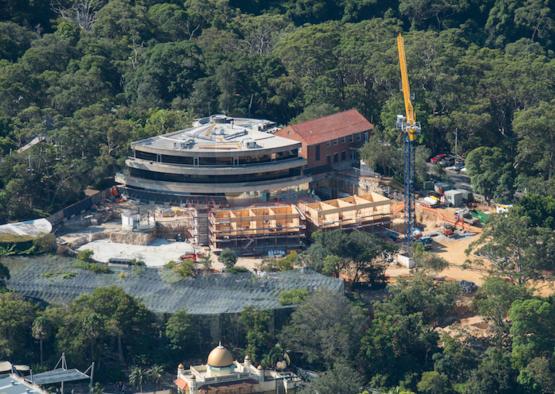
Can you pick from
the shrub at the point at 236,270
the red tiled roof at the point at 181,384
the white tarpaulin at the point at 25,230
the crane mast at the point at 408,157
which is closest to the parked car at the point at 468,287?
the crane mast at the point at 408,157

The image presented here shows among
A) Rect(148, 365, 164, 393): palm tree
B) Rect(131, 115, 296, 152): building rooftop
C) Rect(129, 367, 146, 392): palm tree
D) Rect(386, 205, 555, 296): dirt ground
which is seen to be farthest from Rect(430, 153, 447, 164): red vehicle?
Rect(129, 367, 146, 392): palm tree

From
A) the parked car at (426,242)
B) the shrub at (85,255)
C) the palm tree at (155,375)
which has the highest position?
the parked car at (426,242)

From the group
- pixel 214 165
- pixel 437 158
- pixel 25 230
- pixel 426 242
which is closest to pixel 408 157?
pixel 426 242

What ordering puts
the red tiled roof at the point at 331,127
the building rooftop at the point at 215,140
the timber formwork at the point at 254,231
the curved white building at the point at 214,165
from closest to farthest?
the timber formwork at the point at 254,231, the curved white building at the point at 214,165, the building rooftop at the point at 215,140, the red tiled roof at the point at 331,127

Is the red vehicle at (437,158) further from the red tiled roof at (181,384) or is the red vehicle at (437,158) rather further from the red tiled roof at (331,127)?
the red tiled roof at (181,384)

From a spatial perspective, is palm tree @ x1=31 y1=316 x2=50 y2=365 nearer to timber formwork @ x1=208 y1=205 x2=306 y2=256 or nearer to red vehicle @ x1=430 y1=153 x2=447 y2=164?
timber formwork @ x1=208 y1=205 x2=306 y2=256

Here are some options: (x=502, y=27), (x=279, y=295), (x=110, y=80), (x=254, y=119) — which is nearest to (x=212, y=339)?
(x=279, y=295)

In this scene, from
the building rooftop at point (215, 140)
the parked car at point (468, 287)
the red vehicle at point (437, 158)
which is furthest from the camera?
the red vehicle at point (437, 158)

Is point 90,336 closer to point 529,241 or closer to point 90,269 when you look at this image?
point 90,269
